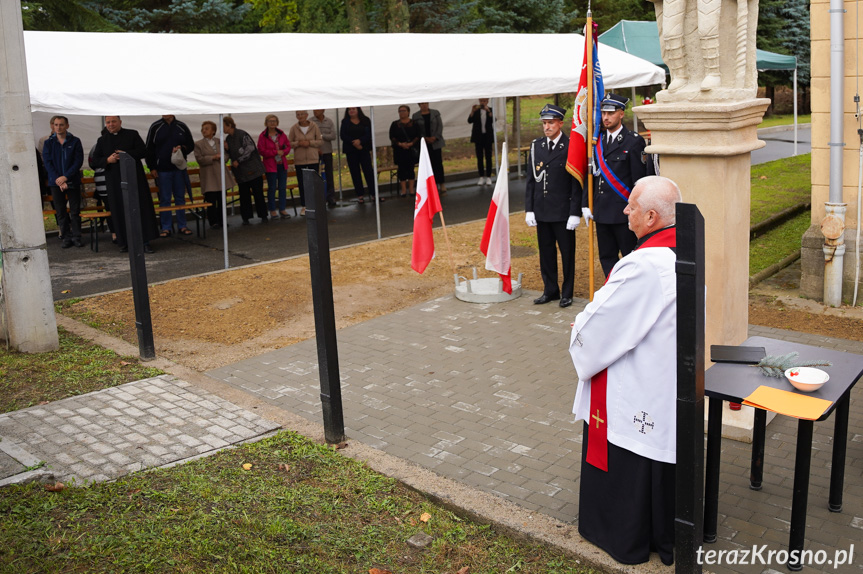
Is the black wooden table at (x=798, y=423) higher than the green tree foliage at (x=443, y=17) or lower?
lower

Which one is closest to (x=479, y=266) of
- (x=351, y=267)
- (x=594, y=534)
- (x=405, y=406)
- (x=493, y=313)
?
(x=351, y=267)

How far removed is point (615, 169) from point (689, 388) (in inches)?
185

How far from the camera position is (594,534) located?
4.18m

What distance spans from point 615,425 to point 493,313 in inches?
188

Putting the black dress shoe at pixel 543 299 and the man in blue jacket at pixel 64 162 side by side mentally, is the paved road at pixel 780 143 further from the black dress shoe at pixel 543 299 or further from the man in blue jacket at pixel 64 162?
Answer: the man in blue jacket at pixel 64 162

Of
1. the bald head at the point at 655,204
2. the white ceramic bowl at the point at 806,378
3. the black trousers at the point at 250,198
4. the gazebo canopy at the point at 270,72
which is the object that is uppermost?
the gazebo canopy at the point at 270,72

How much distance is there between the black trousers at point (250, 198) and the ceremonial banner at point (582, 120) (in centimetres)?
796

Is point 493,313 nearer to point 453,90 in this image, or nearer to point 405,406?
point 405,406

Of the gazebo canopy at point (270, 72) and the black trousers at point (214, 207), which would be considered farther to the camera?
the black trousers at point (214, 207)

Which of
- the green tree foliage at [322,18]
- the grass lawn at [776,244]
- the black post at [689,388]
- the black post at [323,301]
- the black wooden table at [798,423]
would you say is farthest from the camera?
the green tree foliage at [322,18]

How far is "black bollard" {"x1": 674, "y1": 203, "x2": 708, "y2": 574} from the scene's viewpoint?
3381 millimetres

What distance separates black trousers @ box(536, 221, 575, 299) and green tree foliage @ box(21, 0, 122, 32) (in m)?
15.1

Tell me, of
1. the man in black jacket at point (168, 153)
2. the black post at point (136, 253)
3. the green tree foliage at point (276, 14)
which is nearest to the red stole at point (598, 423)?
the black post at point (136, 253)

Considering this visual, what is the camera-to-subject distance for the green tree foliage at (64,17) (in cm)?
1947
